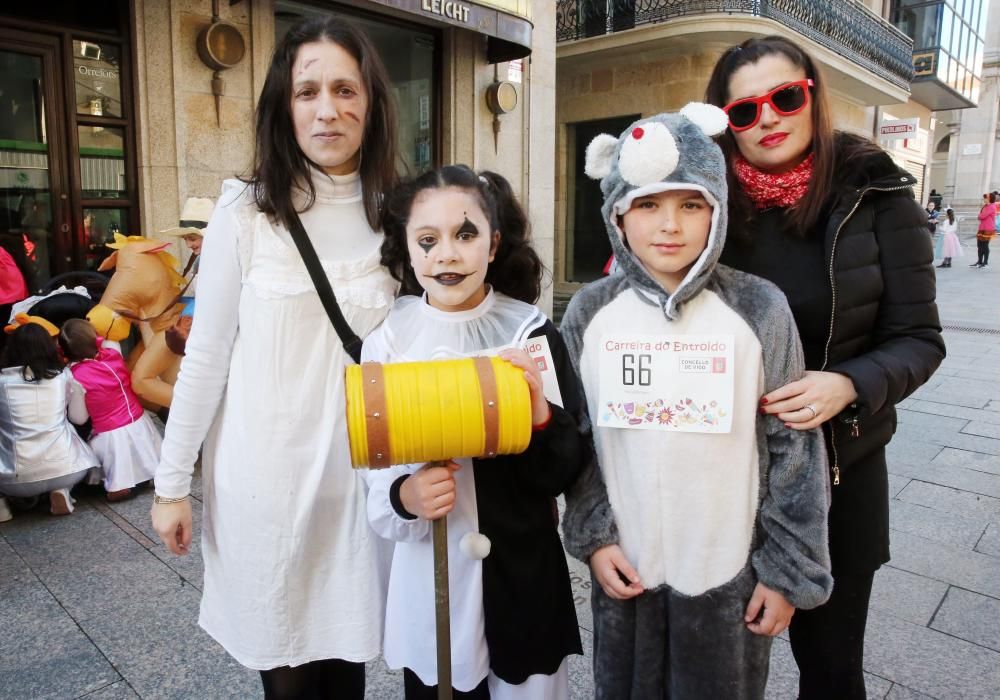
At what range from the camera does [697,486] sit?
168 centimetres

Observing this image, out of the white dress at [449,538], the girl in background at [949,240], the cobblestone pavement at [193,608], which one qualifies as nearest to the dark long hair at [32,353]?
the cobblestone pavement at [193,608]

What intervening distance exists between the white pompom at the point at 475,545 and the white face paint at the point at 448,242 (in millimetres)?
539

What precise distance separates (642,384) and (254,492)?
38.8 inches

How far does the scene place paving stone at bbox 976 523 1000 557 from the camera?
12.8ft

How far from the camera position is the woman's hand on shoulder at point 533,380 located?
1502 mm

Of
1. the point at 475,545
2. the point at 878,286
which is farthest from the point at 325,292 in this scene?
the point at 878,286

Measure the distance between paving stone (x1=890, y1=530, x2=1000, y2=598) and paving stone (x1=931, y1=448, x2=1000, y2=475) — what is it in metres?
1.52

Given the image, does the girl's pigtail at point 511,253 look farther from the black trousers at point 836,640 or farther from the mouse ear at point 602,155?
the black trousers at point 836,640

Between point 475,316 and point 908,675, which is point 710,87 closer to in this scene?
point 475,316

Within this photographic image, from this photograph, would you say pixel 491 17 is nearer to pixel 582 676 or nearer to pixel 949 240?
pixel 582 676

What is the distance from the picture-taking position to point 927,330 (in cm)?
181

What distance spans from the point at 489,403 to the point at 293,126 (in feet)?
3.21

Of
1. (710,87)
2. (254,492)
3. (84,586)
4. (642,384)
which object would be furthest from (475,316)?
(84,586)

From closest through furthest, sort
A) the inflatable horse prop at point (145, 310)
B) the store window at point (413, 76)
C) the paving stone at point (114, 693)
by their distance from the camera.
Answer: the paving stone at point (114, 693) < the inflatable horse prop at point (145, 310) < the store window at point (413, 76)
